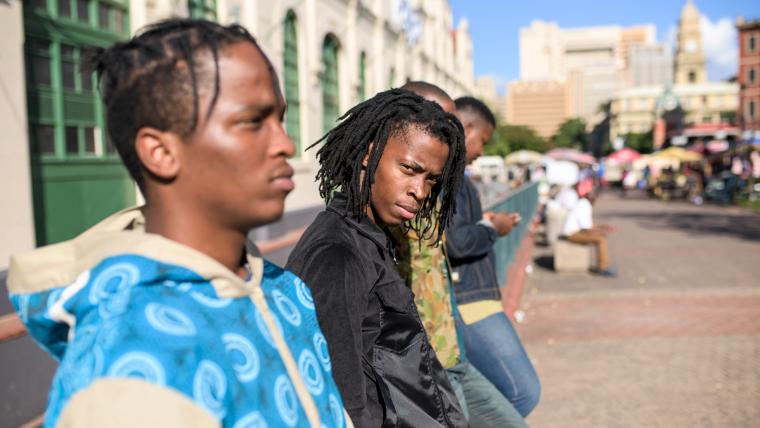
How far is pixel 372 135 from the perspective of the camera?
8.08 ft

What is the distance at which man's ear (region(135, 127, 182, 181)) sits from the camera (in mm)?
1236

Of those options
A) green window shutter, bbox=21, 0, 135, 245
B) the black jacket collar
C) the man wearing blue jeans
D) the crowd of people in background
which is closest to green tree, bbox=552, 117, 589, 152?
green window shutter, bbox=21, 0, 135, 245

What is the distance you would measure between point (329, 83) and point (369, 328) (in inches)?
760

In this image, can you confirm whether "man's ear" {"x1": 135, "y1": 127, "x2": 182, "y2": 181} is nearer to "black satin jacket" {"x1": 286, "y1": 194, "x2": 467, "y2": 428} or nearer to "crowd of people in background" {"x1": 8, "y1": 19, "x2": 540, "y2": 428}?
"crowd of people in background" {"x1": 8, "y1": 19, "x2": 540, "y2": 428}

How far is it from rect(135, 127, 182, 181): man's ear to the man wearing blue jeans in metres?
2.12

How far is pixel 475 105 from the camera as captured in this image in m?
4.06

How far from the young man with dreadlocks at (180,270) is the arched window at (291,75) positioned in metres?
16.0

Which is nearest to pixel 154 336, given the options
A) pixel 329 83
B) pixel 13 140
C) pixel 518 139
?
pixel 13 140

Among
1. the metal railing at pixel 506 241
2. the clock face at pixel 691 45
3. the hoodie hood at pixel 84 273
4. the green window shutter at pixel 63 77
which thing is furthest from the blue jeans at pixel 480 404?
the clock face at pixel 691 45

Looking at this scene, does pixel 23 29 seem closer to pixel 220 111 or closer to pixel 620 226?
pixel 220 111

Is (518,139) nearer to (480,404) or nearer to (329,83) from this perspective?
(329,83)

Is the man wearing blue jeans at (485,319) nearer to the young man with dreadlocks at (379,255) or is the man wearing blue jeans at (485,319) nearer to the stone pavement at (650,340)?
the young man with dreadlocks at (379,255)

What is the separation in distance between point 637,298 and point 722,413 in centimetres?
448

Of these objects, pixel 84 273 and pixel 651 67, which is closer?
pixel 84 273
